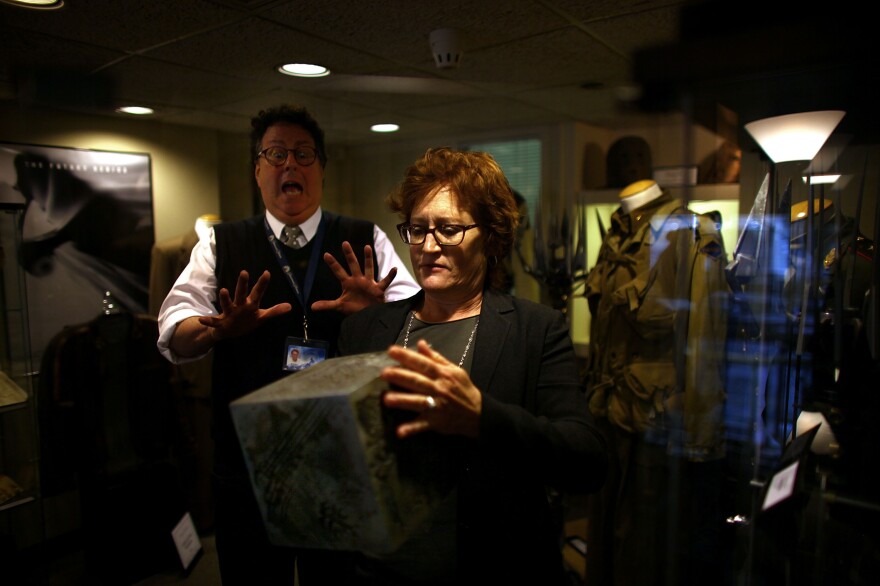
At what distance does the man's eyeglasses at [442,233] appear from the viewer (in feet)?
2.72

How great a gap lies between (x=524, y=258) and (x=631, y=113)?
1.80 feet

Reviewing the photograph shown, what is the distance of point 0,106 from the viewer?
3.08 feet

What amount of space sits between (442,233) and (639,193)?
3.83 feet

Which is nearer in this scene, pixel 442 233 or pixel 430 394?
pixel 430 394

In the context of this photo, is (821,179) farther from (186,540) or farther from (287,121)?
(186,540)

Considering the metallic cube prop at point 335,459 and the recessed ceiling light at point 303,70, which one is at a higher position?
the recessed ceiling light at point 303,70

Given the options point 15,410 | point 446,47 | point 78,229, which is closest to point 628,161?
point 446,47

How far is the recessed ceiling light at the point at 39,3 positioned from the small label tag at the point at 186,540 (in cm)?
95

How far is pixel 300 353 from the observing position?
875 mm

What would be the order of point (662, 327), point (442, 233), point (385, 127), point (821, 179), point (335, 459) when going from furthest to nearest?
point (662, 327)
point (821, 179)
point (385, 127)
point (442, 233)
point (335, 459)

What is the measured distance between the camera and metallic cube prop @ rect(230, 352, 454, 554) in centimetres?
65

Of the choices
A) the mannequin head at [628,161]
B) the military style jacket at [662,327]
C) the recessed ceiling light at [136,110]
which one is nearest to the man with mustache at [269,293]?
the recessed ceiling light at [136,110]

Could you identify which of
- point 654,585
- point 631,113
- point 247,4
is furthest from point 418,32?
point 654,585

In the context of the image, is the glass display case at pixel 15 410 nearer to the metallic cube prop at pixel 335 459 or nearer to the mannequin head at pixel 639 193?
the metallic cube prop at pixel 335 459
